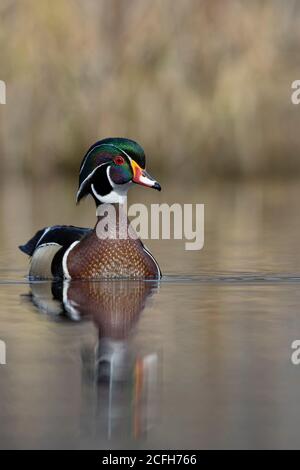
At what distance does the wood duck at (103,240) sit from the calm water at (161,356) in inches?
5.5

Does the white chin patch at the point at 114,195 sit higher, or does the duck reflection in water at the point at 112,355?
the white chin patch at the point at 114,195

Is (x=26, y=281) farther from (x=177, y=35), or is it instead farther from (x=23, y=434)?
(x=177, y=35)

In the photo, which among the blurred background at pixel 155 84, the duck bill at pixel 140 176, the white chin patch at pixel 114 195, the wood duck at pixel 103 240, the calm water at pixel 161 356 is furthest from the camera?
the blurred background at pixel 155 84

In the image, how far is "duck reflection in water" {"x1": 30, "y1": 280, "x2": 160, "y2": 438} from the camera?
4883mm

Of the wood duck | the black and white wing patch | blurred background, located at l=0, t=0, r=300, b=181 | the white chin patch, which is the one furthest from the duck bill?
blurred background, located at l=0, t=0, r=300, b=181

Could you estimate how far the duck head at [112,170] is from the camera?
885 cm

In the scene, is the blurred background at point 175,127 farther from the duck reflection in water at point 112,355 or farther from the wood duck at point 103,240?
the wood duck at point 103,240

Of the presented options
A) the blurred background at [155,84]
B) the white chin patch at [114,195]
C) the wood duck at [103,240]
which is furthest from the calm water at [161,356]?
the blurred background at [155,84]

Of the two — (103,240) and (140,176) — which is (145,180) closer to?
(140,176)

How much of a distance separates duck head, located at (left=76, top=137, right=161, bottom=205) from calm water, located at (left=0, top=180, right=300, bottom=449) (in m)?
0.64

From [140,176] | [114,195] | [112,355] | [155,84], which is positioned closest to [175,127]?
[155,84]

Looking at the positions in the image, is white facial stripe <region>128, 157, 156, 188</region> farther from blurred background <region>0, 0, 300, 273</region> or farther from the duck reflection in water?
blurred background <region>0, 0, 300, 273</region>

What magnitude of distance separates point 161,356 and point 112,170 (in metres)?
3.05
